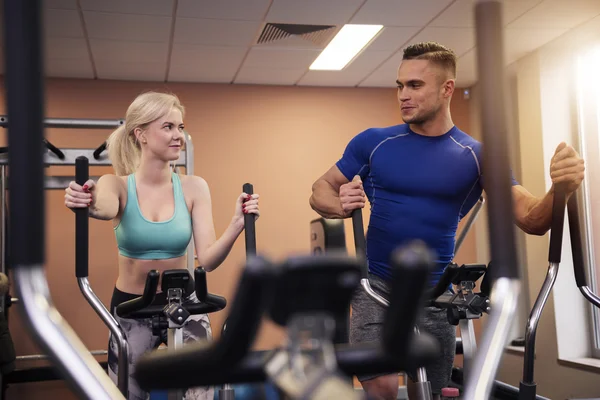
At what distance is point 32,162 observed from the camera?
36 cm

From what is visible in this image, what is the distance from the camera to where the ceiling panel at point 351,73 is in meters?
5.34

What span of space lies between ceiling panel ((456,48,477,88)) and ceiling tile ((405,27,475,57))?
7.0 inches

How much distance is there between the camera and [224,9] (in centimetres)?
423

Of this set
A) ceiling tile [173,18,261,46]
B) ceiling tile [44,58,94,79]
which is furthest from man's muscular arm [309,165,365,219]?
ceiling tile [44,58,94,79]

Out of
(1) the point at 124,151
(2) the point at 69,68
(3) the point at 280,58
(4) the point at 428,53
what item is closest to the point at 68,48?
(2) the point at 69,68

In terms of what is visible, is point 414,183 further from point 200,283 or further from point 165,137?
point 165,137

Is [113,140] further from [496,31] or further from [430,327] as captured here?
[496,31]

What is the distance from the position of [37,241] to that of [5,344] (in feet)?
12.7

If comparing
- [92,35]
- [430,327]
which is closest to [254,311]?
[430,327]

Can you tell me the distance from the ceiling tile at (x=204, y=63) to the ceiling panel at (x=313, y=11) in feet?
2.34

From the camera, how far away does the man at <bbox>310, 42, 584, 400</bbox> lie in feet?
6.75

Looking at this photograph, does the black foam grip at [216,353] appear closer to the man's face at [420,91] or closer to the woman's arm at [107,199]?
the woman's arm at [107,199]

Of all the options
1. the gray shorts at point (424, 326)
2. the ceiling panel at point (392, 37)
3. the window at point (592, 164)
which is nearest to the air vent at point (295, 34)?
the ceiling panel at point (392, 37)

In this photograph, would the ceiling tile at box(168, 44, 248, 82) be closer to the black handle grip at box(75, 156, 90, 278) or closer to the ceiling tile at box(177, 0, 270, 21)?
the ceiling tile at box(177, 0, 270, 21)
